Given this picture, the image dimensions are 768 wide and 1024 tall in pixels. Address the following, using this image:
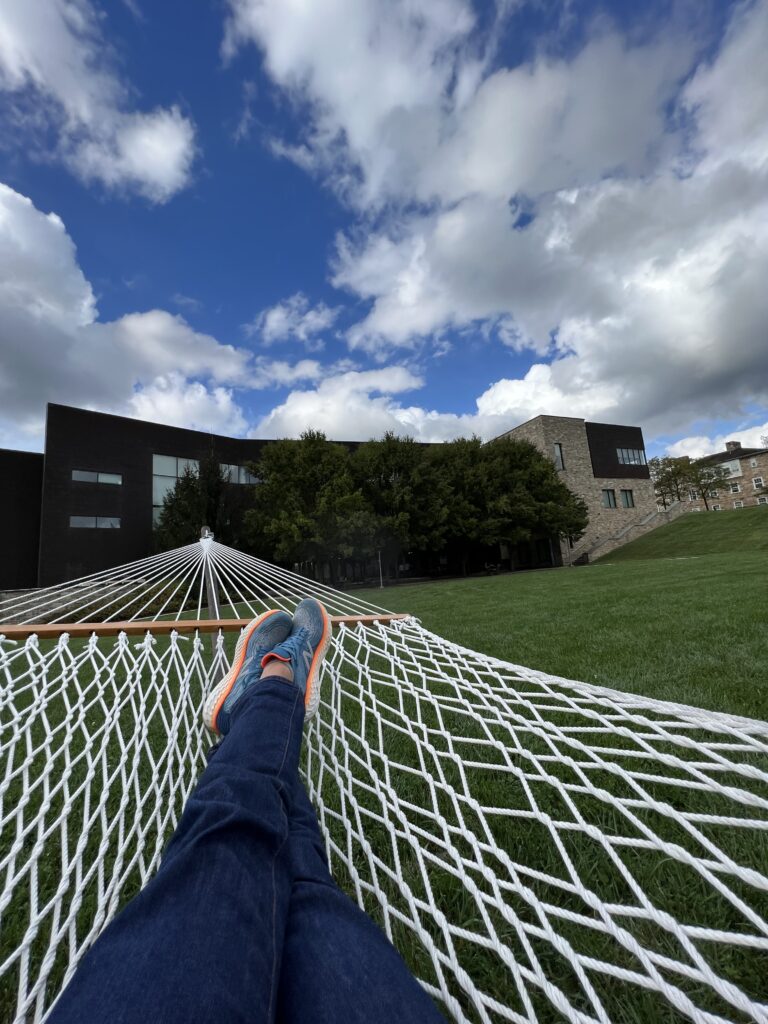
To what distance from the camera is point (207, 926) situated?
20.0 inches

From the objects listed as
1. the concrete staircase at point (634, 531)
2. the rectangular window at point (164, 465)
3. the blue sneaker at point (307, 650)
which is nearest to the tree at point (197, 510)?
the rectangular window at point (164, 465)

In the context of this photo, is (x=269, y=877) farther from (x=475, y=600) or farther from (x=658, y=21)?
(x=658, y=21)

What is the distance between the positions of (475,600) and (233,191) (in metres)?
10.1

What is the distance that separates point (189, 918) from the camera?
51cm

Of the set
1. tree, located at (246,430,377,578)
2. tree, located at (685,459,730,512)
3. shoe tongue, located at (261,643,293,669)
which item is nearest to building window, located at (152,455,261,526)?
tree, located at (246,430,377,578)

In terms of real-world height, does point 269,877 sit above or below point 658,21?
below

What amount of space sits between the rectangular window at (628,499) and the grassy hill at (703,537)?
1.47 meters

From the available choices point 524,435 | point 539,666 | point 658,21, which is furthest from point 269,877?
point 524,435

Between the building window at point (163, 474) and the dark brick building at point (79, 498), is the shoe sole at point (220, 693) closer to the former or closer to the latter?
the dark brick building at point (79, 498)

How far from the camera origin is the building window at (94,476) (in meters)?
13.9

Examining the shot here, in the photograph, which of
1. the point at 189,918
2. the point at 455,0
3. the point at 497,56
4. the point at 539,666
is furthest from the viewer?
the point at 497,56

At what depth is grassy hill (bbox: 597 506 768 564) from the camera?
15.0 m

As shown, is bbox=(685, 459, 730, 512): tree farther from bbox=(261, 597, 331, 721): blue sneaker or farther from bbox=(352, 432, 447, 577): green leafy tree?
bbox=(261, 597, 331, 721): blue sneaker

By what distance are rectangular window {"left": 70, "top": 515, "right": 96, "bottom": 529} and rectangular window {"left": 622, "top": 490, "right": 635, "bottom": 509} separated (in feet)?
69.6
